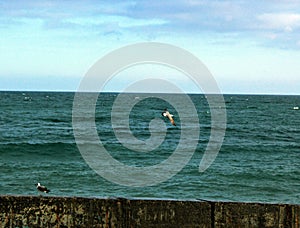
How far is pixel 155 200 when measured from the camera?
486 cm

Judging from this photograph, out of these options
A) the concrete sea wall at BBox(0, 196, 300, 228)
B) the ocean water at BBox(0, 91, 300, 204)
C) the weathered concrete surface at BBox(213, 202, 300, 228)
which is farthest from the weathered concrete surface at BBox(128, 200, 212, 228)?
the ocean water at BBox(0, 91, 300, 204)

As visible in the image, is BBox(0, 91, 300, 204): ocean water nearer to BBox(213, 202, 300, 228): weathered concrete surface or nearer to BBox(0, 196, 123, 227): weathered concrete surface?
BBox(213, 202, 300, 228): weathered concrete surface

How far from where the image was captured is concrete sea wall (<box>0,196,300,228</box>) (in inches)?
190

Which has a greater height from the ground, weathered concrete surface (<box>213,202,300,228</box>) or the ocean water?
weathered concrete surface (<box>213,202,300,228</box>)

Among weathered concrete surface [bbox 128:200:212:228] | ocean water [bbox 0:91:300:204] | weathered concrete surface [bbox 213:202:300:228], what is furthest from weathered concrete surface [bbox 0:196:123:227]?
ocean water [bbox 0:91:300:204]

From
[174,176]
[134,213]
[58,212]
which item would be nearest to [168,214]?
[134,213]

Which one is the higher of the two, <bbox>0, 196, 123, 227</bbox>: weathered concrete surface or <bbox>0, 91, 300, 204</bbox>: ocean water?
<bbox>0, 196, 123, 227</bbox>: weathered concrete surface

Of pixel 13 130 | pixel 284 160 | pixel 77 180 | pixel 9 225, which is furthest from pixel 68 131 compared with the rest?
pixel 9 225

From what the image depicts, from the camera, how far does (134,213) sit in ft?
15.9

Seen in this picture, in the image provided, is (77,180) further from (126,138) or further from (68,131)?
(68,131)

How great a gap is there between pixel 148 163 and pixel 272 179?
280 inches

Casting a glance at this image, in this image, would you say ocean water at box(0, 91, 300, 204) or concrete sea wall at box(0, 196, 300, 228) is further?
ocean water at box(0, 91, 300, 204)

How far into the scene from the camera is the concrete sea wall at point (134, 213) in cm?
483

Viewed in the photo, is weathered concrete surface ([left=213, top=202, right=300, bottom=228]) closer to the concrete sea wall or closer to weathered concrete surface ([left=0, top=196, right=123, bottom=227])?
the concrete sea wall
